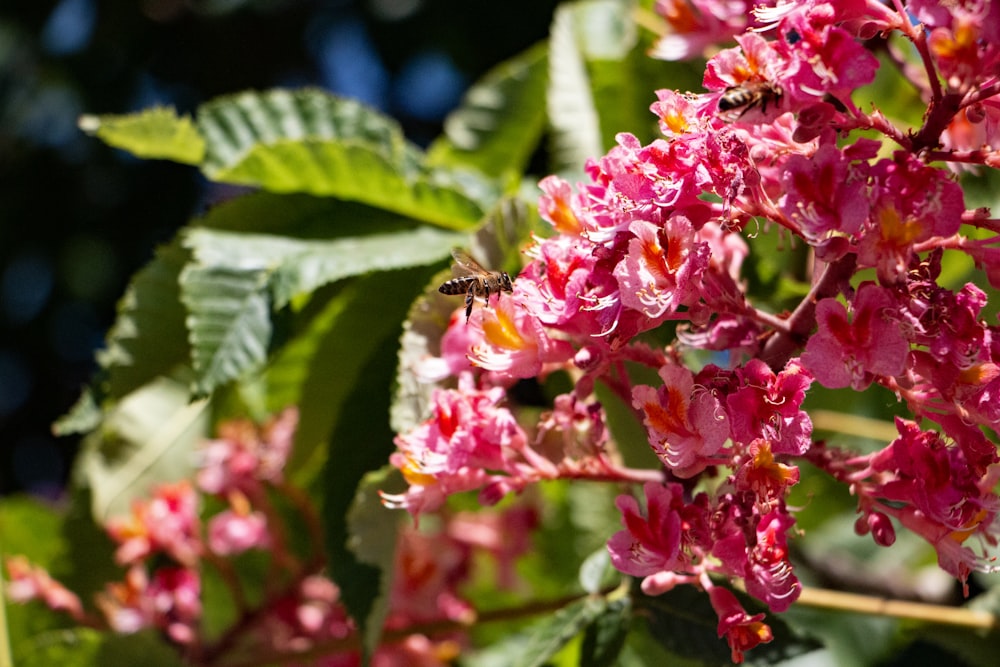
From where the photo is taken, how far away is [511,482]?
1.11 metres

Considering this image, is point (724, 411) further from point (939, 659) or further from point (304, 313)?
point (939, 659)

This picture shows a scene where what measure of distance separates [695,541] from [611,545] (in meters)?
0.08

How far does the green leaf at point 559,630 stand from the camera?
1.17 meters

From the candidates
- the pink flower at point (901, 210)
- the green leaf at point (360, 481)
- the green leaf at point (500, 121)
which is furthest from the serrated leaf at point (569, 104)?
the pink flower at point (901, 210)

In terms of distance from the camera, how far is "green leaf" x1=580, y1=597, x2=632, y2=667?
122 cm

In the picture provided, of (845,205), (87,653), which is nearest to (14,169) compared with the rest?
(87,653)

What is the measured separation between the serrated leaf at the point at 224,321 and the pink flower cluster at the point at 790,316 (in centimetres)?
33

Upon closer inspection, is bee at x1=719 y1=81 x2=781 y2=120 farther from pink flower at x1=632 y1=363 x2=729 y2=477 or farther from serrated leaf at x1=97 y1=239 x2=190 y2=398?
serrated leaf at x1=97 y1=239 x2=190 y2=398

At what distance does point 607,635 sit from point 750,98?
2.13 feet

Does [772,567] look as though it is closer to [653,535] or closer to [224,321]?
[653,535]

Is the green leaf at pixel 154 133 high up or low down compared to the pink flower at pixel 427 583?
up

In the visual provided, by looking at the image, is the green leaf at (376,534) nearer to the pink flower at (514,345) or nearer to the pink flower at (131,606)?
the pink flower at (514,345)

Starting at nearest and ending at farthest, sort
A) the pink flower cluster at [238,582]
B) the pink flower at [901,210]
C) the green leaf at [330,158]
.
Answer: the pink flower at [901,210]
the green leaf at [330,158]
the pink flower cluster at [238,582]

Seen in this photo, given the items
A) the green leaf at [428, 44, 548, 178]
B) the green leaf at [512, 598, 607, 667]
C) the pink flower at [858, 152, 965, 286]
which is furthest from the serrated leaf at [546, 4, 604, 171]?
the pink flower at [858, 152, 965, 286]
